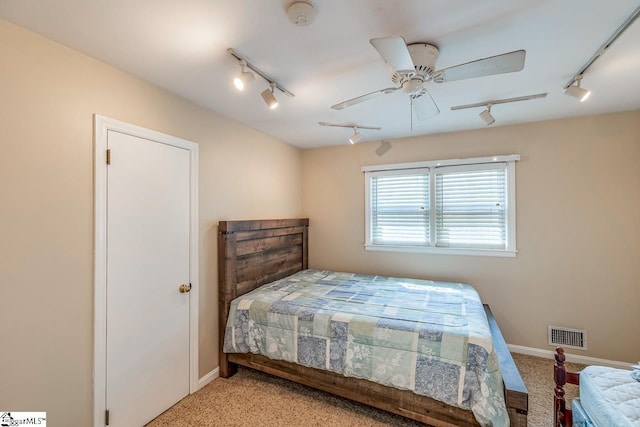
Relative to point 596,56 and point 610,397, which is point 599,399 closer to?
point 610,397

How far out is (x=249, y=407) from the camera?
2.23 metres

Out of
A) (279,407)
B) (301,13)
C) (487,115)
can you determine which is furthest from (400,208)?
(301,13)

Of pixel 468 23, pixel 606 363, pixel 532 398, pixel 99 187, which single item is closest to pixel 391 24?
pixel 468 23

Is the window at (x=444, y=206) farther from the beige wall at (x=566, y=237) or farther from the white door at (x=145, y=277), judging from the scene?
the white door at (x=145, y=277)

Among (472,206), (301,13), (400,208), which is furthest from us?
(400,208)

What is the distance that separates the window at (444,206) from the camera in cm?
318

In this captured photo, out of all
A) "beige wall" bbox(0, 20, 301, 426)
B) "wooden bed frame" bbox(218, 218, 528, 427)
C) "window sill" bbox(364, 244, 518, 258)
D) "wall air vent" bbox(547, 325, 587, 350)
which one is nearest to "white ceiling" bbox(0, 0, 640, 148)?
"beige wall" bbox(0, 20, 301, 426)

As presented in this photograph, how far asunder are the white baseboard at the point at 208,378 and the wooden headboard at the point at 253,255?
0.06 m

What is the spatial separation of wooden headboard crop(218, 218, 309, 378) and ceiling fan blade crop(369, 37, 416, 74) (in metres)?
1.98

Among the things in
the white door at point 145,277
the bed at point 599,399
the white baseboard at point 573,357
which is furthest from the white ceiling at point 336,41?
the white baseboard at point 573,357

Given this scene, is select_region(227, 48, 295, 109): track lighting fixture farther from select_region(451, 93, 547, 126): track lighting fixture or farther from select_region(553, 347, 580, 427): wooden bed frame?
select_region(553, 347, 580, 427): wooden bed frame

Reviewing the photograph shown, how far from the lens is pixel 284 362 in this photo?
7.70 ft

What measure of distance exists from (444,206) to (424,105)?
1743 mm

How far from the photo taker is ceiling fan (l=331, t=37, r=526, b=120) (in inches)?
52.8
